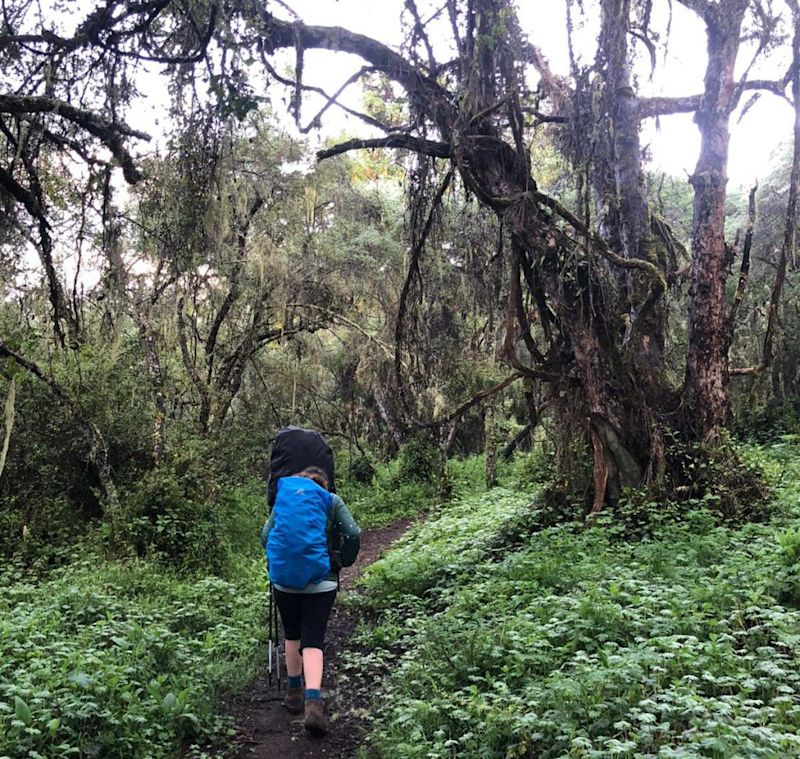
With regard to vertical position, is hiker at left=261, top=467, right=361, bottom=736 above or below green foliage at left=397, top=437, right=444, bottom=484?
above

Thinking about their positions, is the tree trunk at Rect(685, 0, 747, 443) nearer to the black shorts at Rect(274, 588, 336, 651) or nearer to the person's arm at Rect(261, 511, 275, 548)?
the black shorts at Rect(274, 588, 336, 651)

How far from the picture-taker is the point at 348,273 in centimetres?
1365

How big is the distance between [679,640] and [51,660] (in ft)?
12.3

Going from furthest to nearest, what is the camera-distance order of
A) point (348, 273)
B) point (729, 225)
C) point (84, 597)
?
1. point (729, 225)
2. point (348, 273)
3. point (84, 597)

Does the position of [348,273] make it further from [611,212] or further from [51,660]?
[51,660]

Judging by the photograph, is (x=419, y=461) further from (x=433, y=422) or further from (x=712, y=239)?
(x=712, y=239)

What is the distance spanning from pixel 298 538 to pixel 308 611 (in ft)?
1.51

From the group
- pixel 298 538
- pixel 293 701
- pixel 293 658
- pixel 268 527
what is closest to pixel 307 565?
pixel 298 538

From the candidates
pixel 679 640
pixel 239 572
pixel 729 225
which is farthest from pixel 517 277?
pixel 729 225

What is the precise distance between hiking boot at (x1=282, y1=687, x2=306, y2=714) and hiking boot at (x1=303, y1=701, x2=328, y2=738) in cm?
36

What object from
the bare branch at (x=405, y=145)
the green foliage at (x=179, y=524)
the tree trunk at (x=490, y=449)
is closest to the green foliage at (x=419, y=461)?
the tree trunk at (x=490, y=449)

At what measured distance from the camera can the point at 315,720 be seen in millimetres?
3650

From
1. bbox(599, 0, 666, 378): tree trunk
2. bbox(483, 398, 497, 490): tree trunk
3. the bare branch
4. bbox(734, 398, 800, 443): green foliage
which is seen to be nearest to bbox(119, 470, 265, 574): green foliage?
the bare branch

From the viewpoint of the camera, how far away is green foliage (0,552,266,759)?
10.6ft
